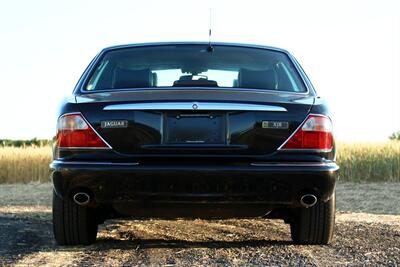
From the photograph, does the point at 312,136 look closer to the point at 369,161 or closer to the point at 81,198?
the point at 81,198

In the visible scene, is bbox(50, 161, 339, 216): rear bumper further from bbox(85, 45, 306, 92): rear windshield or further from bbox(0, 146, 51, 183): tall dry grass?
bbox(0, 146, 51, 183): tall dry grass

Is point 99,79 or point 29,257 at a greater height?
point 99,79

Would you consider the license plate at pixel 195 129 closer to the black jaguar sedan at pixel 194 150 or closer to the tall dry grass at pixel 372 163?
the black jaguar sedan at pixel 194 150

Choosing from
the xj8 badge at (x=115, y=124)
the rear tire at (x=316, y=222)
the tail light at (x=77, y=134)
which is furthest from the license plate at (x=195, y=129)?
the rear tire at (x=316, y=222)

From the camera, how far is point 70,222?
5336 mm

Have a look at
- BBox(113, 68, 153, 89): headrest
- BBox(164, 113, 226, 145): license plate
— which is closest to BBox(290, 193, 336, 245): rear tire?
BBox(164, 113, 226, 145): license plate

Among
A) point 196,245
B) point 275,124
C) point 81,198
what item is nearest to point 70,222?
point 81,198

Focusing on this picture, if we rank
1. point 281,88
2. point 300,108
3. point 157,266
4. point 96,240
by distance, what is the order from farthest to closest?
point 96,240, point 281,88, point 300,108, point 157,266

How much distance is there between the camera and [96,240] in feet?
19.9

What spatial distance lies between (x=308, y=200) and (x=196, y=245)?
4.06 feet

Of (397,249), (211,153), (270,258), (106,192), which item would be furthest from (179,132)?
(397,249)

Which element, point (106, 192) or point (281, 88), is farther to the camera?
point (281, 88)

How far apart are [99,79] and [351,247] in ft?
7.95

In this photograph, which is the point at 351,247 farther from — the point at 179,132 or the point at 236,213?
the point at 179,132
